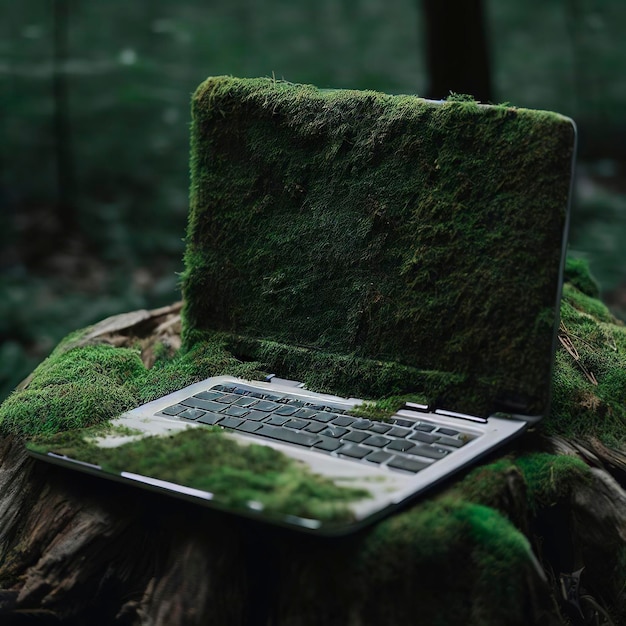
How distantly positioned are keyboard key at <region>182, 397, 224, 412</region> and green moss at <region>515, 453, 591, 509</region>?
787mm

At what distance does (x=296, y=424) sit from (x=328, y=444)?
0.16 metres

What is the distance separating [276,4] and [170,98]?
5.45 ft

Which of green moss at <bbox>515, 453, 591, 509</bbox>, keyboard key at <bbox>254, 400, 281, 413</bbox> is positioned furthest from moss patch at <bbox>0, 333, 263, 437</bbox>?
green moss at <bbox>515, 453, 591, 509</bbox>

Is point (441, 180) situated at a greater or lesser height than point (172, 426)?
greater

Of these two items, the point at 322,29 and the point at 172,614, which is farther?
the point at 322,29

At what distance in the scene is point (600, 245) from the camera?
5398 millimetres

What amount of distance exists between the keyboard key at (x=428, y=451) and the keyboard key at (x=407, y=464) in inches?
1.8

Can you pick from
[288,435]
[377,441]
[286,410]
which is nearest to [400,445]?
[377,441]

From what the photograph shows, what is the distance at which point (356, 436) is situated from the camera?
1857 millimetres

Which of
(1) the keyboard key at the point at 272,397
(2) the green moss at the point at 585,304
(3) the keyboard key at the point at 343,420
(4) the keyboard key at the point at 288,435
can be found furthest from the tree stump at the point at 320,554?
(2) the green moss at the point at 585,304

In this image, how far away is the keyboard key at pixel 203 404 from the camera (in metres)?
2.08

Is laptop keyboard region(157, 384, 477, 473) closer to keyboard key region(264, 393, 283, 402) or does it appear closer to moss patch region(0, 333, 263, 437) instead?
keyboard key region(264, 393, 283, 402)

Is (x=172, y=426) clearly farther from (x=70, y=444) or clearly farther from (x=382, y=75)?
(x=382, y=75)

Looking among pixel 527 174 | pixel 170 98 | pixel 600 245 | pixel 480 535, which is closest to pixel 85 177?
pixel 170 98
